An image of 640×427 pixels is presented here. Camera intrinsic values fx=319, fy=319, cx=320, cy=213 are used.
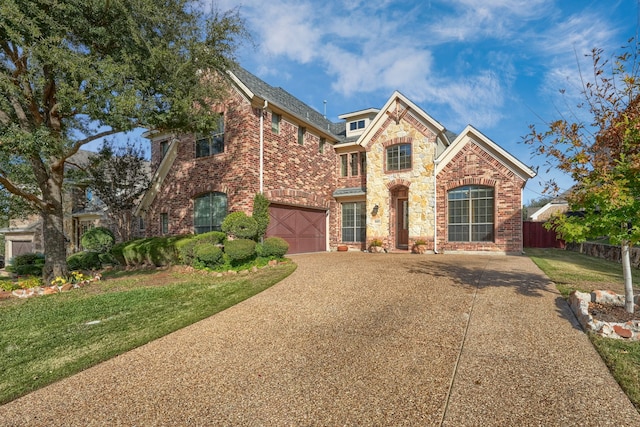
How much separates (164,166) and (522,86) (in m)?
15.4

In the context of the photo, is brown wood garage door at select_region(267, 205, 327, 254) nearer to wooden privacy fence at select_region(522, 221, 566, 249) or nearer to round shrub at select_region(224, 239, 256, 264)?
round shrub at select_region(224, 239, 256, 264)

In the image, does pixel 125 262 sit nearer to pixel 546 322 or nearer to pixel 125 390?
pixel 125 390

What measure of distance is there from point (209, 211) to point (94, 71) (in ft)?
24.2

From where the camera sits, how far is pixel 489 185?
47.2 ft

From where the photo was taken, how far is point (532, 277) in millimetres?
8352

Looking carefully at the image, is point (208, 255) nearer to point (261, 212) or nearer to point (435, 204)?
point (261, 212)

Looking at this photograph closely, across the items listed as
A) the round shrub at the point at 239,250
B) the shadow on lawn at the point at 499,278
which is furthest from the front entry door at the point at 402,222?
the round shrub at the point at 239,250

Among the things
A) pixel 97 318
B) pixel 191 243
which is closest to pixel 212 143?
pixel 191 243

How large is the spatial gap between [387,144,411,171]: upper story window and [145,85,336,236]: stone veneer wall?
3.67m

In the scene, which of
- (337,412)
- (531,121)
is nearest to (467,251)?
(531,121)

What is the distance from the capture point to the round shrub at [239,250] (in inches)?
416

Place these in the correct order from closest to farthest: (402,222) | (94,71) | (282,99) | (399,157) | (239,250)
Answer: (94,71) → (239,250) → (399,157) → (282,99) → (402,222)

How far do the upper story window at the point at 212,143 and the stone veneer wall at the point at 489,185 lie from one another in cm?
1036

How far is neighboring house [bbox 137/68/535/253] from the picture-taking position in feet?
44.9
